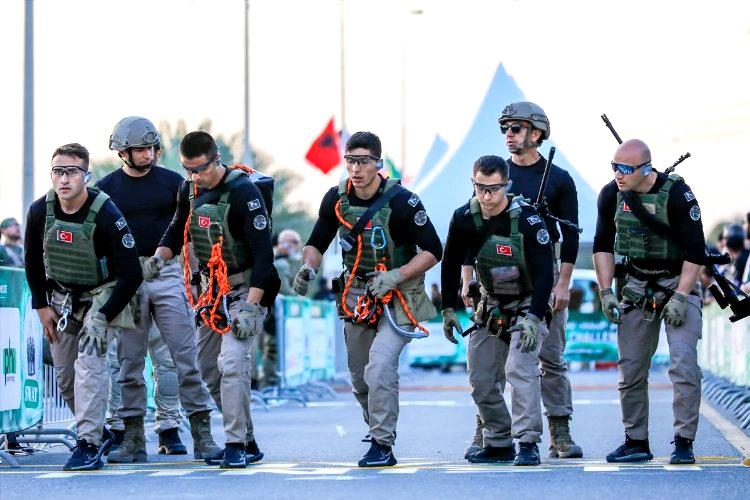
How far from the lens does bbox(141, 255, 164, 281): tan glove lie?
10.7m

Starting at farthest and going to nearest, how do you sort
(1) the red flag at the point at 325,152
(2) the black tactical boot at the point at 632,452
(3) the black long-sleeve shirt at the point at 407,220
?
(1) the red flag at the point at 325,152 → (2) the black tactical boot at the point at 632,452 → (3) the black long-sleeve shirt at the point at 407,220

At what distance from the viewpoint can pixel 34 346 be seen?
1245 cm

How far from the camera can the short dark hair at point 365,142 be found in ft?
34.1

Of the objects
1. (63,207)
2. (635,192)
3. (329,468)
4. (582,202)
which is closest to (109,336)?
(63,207)

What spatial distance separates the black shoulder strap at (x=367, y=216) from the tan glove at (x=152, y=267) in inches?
44.0

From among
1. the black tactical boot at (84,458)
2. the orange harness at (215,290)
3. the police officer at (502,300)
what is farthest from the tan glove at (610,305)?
the black tactical boot at (84,458)

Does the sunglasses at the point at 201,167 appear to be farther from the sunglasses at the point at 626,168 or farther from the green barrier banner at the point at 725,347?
the green barrier banner at the point at 725,347

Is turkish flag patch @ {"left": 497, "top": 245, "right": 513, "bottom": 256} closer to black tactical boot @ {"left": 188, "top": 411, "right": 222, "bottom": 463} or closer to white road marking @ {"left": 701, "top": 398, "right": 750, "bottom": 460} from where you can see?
white road marking @ {"left": 701, "top": 398, "right": 750, "bottom": 460}

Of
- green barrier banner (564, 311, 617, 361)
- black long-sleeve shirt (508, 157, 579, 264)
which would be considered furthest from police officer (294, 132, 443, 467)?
green barrier banner (564, 311, 617, 361)

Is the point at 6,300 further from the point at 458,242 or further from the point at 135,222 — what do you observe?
the point at 458,242

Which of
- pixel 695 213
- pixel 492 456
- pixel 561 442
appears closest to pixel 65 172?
pixel 492 456

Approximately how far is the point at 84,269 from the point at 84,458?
1096mm

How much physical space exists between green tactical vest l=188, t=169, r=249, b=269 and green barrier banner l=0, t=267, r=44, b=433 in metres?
1.66

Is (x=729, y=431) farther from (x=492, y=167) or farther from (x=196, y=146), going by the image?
(x=196, y=146)
